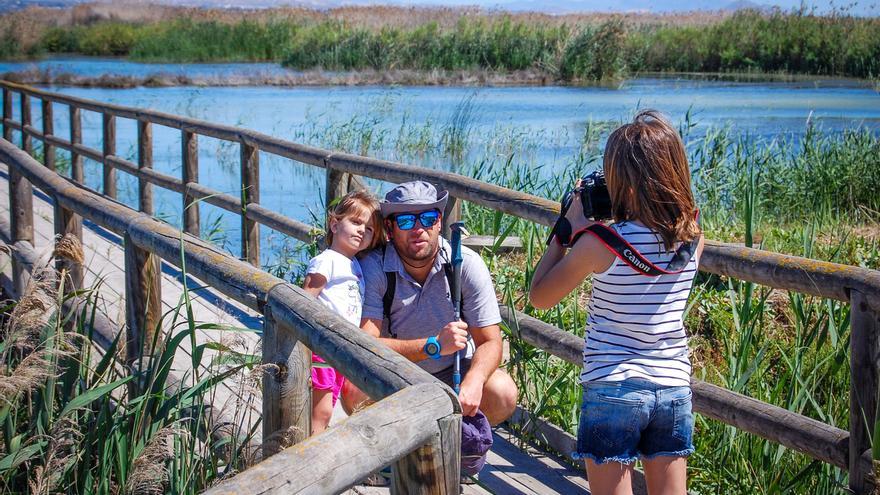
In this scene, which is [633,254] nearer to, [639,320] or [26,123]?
[639,320]

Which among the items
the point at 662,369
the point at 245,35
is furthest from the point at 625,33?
the point at 662,369

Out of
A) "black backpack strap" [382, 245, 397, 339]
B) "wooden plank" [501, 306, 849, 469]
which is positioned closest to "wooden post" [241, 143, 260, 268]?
"black backpack strap" [382, 245, 397, 339]

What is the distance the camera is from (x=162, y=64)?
3459 cm

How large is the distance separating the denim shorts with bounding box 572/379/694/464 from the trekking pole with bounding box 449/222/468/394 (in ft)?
2.07

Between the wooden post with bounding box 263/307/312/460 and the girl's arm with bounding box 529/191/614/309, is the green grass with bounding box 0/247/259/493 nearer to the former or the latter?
the wooden post with bounding box 263/307/312/460

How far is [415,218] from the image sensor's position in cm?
303

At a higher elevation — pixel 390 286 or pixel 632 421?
pixel 390 286

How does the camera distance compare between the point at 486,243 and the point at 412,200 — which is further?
the point at 486,243

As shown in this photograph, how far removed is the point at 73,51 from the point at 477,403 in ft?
143

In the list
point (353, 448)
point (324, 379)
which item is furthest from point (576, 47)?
point (353, 448)

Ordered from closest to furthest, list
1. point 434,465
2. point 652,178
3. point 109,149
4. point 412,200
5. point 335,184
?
point 434,465, point 652,178, point 412,200, point 335,184, point 109,149

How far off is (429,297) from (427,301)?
1cm

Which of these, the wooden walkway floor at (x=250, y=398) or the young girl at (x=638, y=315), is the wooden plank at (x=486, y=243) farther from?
the young girl at (x=638, y=315)

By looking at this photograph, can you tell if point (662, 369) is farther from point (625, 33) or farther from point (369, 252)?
point (625, 33)
